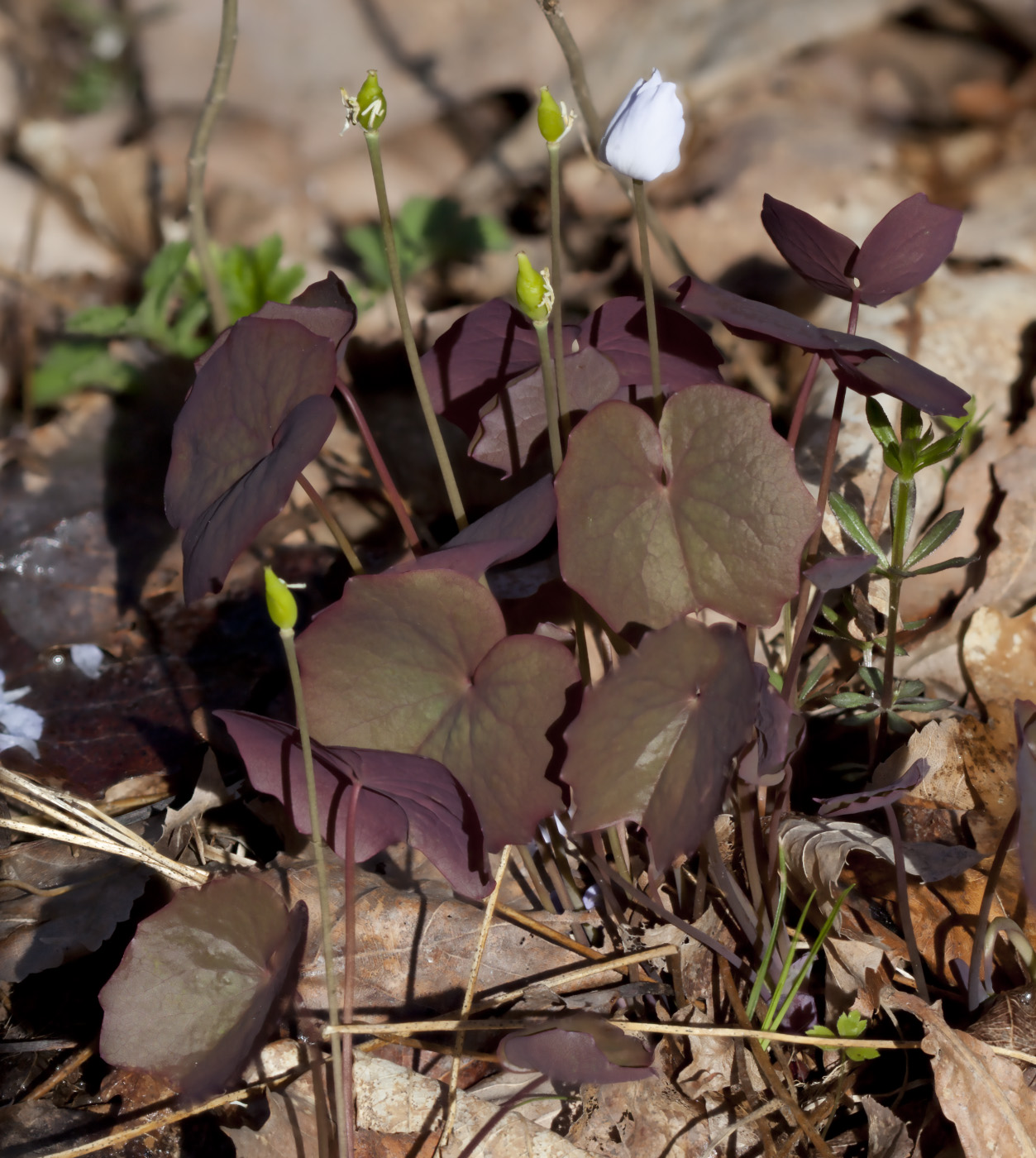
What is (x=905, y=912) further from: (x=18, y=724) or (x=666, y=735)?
(x=18, y=724)

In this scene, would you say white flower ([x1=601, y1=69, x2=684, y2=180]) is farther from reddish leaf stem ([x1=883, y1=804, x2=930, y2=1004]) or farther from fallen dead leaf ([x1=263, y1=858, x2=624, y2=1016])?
fallen dead leaf ([x1=263, y1=858, x2=624, y2=1016])

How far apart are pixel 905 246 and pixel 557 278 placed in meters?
0.43

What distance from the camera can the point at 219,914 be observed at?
916 millimetres

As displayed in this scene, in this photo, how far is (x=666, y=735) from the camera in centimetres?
83

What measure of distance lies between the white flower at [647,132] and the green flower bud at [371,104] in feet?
0.62

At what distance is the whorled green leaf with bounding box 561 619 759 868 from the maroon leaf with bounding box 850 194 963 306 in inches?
18.7

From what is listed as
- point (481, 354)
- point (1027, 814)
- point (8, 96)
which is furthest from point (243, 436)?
point (8, 96)

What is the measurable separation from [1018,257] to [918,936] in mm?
1408

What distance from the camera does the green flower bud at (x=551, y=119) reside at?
0.74 m

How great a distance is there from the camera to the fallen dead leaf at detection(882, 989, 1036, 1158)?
0.91m

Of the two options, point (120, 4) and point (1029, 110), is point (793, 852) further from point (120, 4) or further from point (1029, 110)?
point (120, 4)

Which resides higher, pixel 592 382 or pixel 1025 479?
pixel 592 382

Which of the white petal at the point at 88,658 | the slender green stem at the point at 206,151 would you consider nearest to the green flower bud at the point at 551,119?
the slender green stem at the point at 206,151

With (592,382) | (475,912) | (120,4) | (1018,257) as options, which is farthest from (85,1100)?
(120,4)
